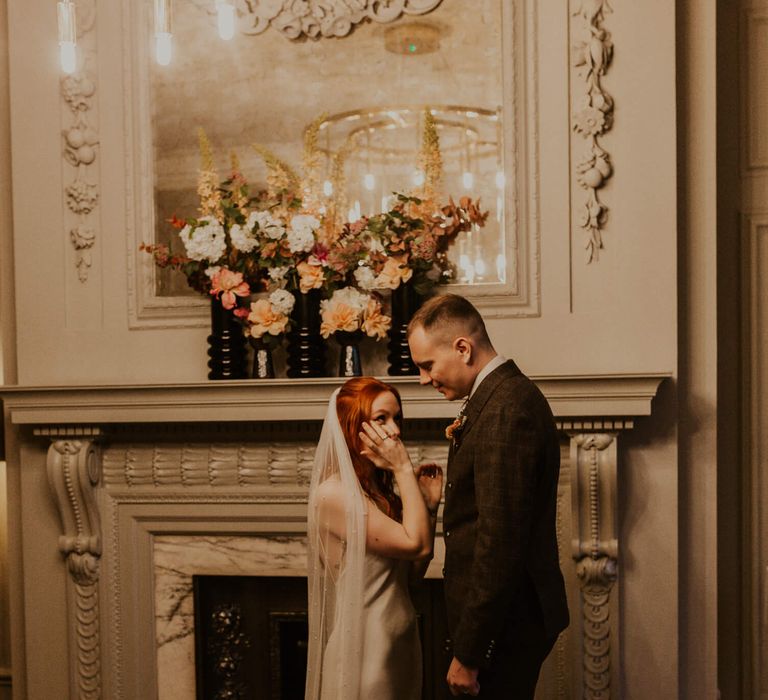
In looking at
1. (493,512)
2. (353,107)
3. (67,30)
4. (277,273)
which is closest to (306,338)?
(277,273)

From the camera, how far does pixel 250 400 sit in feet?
11.4

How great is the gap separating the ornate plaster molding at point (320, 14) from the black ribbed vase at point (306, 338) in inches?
41.8

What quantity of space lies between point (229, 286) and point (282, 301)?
0.20 m

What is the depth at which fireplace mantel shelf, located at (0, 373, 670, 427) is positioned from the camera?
325 cm

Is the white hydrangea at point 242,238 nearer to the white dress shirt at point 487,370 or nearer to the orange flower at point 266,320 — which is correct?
the orange flower at point 266,320

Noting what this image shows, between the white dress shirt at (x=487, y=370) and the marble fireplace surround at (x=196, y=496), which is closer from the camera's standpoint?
the white dress shirt at (x=487, y=370)

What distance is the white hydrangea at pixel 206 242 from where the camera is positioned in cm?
347

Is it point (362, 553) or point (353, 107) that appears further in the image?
point (353, 107)

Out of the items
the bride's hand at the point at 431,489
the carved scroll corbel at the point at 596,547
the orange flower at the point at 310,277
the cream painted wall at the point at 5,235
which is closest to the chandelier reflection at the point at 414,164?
the orange flower at the point at 310,277

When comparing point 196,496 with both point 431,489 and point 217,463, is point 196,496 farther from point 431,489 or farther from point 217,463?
point 431,489

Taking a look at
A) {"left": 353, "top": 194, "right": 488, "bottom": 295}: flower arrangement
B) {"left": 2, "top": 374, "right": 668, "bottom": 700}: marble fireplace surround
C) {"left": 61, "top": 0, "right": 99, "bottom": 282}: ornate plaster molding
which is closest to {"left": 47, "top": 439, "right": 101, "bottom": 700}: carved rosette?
{"left": 2, "top": 374, "right": 668, "bottom": 700}: marble fireplace surround

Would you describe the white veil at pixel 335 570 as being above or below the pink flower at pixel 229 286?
below

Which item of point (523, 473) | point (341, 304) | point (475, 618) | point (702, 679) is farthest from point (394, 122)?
point (702, 679)

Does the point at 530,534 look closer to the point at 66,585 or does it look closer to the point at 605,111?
the point at 605,111
